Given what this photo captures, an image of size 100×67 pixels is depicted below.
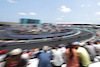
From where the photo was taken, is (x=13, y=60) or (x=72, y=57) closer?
(x=13, y=60)

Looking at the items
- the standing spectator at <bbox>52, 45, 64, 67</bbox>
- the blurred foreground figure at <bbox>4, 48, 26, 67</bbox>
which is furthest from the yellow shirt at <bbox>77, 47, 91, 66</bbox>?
the blurred foreground figure at <bbox>4, 48, 26, 67</bbox>

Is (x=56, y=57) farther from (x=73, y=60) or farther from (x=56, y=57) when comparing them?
(x=73, y=60)

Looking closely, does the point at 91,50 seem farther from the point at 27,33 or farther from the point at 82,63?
the point at 27,33

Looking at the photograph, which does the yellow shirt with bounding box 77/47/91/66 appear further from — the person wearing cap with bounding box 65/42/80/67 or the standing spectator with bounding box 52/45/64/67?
the standing spectator with bounding box 52/45/64/67

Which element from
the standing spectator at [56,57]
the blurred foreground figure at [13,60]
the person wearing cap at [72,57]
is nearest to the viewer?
the blurred foreground figure at [13,60]

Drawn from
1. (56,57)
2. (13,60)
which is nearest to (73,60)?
(56,57)

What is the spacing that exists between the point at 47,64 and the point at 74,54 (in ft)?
2.92

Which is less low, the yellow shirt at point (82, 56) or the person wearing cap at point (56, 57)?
the yellow shirt at point (82, 56)

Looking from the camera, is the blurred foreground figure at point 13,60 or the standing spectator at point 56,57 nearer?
the blurred foreground figure at point 13,60

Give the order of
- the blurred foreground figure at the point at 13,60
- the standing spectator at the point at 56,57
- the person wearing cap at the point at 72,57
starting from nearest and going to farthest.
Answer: the blurred foreground figure at the point at 13,60 < the person wearing cap at the point at 72,57 < the standing spectator at the point at 56,57

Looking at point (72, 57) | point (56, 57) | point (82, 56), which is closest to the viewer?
point (72, 57)

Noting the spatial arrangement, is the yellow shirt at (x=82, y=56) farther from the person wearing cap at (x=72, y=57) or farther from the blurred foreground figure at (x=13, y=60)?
the blurred foreground figure at (x=13, y=60)

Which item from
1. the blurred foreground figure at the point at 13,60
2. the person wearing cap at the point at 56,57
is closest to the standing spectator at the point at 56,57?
the person wearing cap at the point at 56,57

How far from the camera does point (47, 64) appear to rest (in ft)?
7.18
